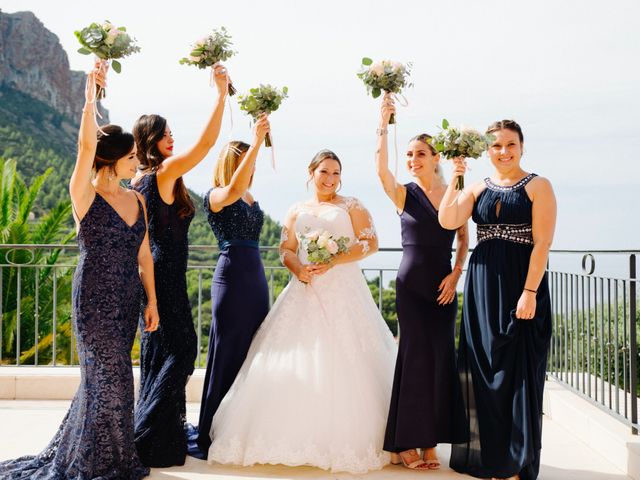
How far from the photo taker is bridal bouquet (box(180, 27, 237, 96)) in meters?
4.11

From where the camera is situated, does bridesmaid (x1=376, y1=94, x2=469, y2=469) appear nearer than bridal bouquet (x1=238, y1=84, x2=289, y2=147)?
Yes

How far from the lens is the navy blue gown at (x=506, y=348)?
3.92 metres

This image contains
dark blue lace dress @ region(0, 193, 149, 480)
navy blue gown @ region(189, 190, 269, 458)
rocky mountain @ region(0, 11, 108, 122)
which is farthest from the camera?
rocky mountain @ region(0, 11, 108, 122)

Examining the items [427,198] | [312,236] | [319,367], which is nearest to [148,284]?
[312,236]

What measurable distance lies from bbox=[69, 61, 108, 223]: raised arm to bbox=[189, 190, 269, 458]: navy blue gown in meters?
0.96

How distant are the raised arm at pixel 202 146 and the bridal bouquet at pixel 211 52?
6 cm

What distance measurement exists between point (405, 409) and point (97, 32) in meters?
2.74

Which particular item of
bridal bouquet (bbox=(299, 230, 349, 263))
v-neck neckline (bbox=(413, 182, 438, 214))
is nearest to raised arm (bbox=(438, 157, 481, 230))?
v-neck neckline (bbox=(413, 182, 438, 214))

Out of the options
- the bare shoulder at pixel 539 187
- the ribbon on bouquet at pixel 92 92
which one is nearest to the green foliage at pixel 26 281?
the ribbon on bouquet at pixel 92 92

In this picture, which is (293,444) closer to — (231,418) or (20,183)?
(231,418)

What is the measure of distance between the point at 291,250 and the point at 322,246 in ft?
1.32

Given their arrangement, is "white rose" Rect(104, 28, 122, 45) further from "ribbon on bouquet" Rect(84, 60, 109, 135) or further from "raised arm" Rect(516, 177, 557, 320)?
"raised arm" Rect(516, 177, 557, 320)

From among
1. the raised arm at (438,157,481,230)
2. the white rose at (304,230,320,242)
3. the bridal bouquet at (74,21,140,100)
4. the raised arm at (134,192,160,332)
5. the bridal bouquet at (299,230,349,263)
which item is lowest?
the raised arm at (134,192,160,332)

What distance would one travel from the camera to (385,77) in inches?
166
